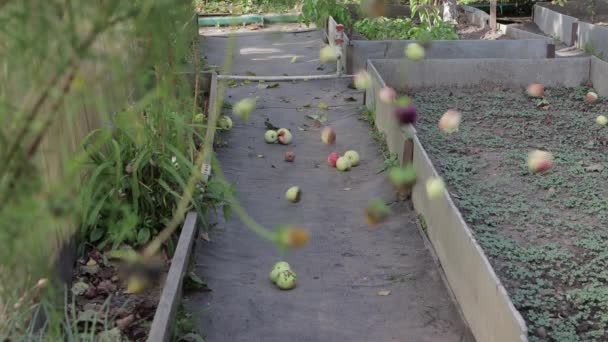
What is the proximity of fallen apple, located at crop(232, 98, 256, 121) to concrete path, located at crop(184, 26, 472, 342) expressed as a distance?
1.75 feet

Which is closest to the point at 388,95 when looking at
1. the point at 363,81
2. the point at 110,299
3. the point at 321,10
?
the point at 363,81

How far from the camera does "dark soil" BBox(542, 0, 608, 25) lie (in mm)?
13217

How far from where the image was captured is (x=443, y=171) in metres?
4.73

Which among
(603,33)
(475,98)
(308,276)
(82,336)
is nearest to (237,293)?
(308,276)

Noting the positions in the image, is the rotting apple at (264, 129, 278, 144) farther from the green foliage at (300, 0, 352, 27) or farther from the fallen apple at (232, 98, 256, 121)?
the green foliage at (300, 0, 352, 27)

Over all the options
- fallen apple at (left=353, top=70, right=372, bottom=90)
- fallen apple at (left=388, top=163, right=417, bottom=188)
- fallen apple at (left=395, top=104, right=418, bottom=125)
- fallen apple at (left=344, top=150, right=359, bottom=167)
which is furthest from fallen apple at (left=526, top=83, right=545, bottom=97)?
fallen apple at (left=388, top=163, right=417, bottom=188)

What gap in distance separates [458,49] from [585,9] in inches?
283

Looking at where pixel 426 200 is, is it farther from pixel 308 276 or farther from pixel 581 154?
pixel 581 154

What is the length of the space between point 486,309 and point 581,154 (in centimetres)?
256

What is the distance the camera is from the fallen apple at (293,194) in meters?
4.67

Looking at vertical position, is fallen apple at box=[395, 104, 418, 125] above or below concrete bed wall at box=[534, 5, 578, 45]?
above

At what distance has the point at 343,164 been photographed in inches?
208

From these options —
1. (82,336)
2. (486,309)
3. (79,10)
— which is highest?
(79,10)

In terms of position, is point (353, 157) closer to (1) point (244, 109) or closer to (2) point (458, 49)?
(1) point (244, 109)
